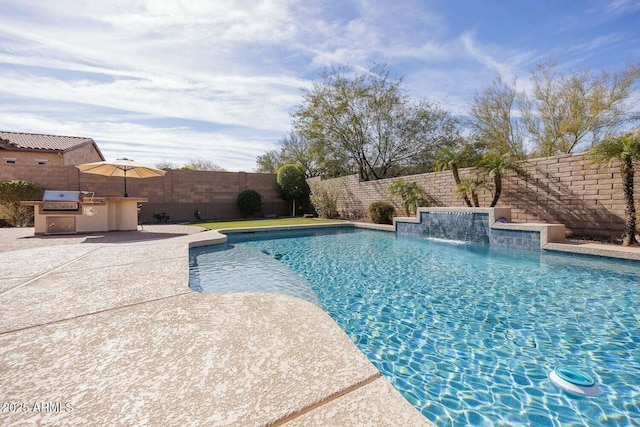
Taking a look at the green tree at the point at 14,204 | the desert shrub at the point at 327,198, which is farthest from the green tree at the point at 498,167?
the green tree at the point at 14,204

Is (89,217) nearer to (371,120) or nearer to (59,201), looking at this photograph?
(59,201)

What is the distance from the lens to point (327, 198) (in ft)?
48.7

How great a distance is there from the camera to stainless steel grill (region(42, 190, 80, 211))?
25.4 feet

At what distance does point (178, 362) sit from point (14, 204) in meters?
14.7

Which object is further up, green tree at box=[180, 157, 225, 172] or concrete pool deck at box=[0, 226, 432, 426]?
green tree at box=[180, 157, 225, 172]

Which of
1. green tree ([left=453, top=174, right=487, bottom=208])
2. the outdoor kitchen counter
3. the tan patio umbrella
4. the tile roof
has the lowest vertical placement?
the outdoor kitchen counter

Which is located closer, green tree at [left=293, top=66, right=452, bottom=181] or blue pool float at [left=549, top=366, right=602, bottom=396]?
blue pool float at [left=549, top=366, right=602, bottom=396]

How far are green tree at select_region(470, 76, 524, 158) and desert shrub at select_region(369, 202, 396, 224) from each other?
7005mm

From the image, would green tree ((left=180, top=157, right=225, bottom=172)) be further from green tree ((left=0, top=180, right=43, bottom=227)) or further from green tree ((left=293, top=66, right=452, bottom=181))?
green tree ((left=0, top=180, right=43, bottom=227))

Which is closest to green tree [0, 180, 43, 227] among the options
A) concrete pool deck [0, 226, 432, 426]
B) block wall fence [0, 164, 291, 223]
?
block wall fence [0, 164, 291, 223]

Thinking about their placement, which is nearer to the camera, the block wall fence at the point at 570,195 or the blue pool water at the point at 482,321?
the blue pool water at the point at 482,321

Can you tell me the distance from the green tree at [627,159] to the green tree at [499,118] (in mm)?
9023

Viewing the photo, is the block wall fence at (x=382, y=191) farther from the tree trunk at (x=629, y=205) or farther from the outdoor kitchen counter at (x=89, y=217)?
the outdoor kitchen counter at (x=89, y=217)

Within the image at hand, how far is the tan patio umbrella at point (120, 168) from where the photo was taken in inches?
342
